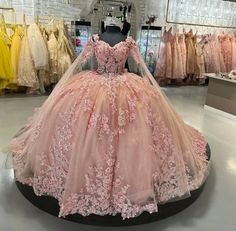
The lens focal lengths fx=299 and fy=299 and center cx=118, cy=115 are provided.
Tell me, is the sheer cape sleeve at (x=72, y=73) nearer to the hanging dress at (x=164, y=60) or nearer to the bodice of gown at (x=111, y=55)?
the bodice of gown at (x=111, y=55)

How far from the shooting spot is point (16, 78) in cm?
557

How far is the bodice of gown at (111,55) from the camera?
2562 mm

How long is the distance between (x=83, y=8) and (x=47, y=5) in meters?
0.78

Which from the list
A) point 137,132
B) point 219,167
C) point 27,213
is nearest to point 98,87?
point 137,132

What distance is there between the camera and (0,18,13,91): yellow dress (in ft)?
17.6

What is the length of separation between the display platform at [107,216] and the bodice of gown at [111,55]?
1.19 m

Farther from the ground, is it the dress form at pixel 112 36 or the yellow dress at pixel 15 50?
the dress form at pixel 112 36

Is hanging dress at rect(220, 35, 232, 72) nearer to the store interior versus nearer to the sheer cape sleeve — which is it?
the store interior

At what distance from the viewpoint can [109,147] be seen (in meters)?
2.23

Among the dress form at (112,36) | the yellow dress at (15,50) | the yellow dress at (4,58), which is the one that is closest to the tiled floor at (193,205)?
the yellow dress at (4,58)

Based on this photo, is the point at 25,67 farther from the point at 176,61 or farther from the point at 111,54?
the point at 176,61

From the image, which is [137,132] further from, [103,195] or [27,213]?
[27,213]

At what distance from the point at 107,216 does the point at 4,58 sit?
415 centimetres

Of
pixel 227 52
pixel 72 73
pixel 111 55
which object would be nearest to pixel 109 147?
pixel 111 55
